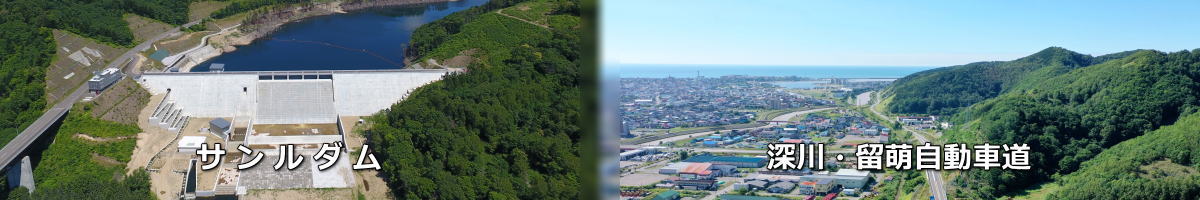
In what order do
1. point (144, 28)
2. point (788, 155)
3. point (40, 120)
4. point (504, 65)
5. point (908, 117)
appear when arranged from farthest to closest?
1. point (144, 28)
2. point (908, 117)
3. point (504, 65)
4. point (40, 120)
5. point (788, 155)

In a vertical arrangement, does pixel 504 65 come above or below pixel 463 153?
above

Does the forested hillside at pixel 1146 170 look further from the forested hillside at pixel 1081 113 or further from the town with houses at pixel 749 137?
the town with houses at pixel 749 137

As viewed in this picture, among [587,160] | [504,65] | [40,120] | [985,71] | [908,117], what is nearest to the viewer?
[587,160]

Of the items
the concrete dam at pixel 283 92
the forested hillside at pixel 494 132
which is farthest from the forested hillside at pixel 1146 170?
the concrete dam at pixel 283 92

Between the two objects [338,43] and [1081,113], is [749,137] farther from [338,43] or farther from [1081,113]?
[338,43]

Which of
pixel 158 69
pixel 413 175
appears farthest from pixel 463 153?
pixel 158 69

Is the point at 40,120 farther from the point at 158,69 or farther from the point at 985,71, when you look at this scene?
the point at 985,71

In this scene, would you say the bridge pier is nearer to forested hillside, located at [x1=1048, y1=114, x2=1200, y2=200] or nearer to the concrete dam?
the concrete dam
